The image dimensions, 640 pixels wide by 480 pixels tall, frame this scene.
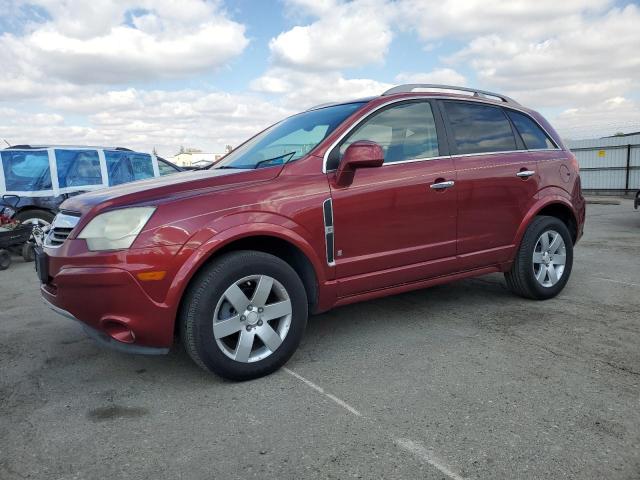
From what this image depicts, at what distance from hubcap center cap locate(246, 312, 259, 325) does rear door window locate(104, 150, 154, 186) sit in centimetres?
765

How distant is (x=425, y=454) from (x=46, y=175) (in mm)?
8708

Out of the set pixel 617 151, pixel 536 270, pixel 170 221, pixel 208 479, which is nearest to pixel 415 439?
pixel 208 479

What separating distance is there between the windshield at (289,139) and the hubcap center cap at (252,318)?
3.38 feet

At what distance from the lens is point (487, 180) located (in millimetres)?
4129

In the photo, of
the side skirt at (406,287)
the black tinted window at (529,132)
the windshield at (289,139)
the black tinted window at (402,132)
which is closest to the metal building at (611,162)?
the black tinted window at (529,132)

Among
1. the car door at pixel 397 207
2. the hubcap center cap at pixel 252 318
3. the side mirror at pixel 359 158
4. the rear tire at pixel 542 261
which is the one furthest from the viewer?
the rear tire at pixel 542 261

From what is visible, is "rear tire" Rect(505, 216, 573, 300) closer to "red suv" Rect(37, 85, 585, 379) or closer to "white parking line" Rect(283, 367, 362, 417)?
"red suv" Rect(37, 85, 585, 379)

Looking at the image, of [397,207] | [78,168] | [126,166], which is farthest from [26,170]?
[397,207]

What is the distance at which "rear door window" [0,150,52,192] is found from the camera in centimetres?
886

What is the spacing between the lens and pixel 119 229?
9.48 feet

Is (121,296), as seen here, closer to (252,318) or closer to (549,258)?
(252,318)

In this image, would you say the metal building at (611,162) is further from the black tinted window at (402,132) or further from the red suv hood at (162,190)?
the red suv hood at (162,190)

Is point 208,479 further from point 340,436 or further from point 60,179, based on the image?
point 60,179

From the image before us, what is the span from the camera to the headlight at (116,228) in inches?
113
